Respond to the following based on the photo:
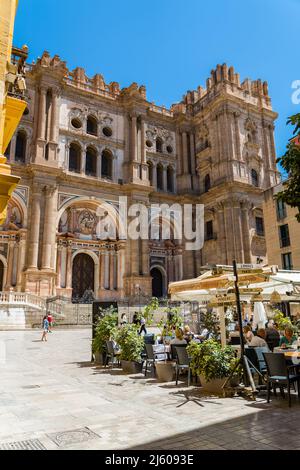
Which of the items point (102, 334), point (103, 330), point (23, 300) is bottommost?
point (102, 334)

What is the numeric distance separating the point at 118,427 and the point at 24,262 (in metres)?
23.1

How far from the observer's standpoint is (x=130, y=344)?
33.9 ft

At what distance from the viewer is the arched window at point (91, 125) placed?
3297cm

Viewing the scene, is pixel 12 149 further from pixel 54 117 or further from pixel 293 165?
pixel 293 165

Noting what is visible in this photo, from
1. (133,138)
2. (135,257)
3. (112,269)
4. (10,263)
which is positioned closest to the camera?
(10,263)

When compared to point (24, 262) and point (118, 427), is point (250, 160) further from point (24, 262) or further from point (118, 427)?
point (118, 427)

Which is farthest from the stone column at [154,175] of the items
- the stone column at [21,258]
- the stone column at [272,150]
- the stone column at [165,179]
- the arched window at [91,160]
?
the stone column at [21,258]

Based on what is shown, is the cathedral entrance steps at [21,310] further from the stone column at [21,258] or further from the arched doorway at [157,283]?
the arched doorway at [157,283]

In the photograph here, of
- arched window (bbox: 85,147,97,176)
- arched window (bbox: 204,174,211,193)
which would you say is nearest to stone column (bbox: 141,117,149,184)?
arched window (bbox: 85,147,97,176)

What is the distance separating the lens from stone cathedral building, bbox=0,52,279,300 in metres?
27.6

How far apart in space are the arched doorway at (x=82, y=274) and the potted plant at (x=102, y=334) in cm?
1780

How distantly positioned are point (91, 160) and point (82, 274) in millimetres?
10262

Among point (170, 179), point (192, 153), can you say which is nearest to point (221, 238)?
point (170, 179)
